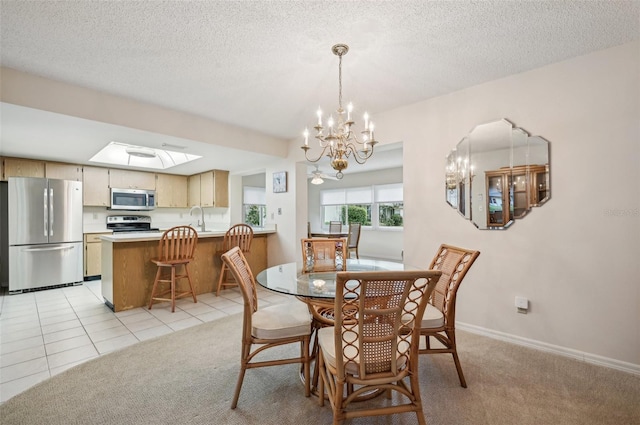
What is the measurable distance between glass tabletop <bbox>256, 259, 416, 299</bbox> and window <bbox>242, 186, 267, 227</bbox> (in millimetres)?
4190

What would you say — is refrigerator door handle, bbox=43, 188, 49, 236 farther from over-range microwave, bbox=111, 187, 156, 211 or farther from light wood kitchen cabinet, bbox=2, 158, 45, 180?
over-range microwave, bbox=111, 187, 156, 211

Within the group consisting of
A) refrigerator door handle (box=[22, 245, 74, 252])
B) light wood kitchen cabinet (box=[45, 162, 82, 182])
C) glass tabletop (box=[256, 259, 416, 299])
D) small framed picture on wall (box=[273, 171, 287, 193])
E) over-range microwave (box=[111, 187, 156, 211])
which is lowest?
refrigerator door handle (box=[22, 245, 74, 252])

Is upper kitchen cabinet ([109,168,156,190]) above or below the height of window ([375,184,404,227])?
above

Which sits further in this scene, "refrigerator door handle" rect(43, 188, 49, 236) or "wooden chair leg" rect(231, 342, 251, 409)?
"refrigerator door handle" rect(43, 188, 49, 236)


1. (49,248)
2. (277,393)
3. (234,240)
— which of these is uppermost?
(234,240)

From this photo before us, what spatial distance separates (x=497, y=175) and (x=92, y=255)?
586 cm

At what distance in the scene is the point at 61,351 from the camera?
236cm

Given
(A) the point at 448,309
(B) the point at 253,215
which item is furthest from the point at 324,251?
(B) the point at 253,215

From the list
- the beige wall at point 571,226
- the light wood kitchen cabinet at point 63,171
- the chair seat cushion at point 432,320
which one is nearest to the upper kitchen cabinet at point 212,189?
the light wood kitchen cabinet at point 63,171

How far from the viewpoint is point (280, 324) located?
1.72 meters

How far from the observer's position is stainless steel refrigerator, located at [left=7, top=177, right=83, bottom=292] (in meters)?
4.01

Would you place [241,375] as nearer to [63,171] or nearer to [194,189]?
[63,171]

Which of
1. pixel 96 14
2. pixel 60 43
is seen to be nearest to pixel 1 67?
pixel 60 43

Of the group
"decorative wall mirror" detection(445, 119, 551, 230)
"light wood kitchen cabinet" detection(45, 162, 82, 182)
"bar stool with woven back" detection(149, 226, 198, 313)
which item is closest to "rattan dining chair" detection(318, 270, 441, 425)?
"decorative wall mirror" detection(445, 119, 551, 230)
